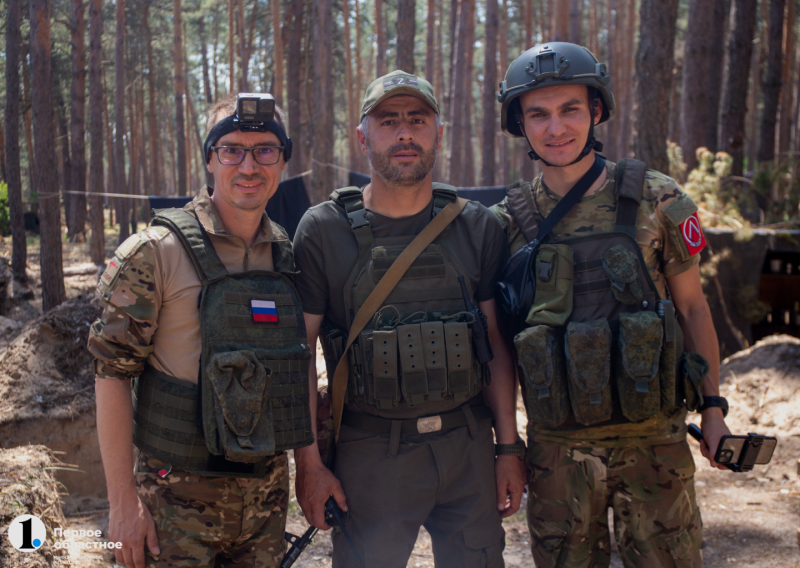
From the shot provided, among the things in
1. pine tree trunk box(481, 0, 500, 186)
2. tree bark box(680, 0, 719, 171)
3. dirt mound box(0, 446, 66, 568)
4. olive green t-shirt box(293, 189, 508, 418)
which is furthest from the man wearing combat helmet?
pine tree trunk box(481, 0, 500, 186)

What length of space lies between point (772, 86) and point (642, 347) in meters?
12.8

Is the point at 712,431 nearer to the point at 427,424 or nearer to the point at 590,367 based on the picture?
the point at 590,367

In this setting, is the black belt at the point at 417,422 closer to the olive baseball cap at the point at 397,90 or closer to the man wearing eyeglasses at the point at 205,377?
the man wearing eyeglasses at the point at 205,377

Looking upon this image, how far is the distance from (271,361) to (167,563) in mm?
764

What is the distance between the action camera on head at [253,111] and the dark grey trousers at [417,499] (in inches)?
49.9

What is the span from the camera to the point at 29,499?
2938 mm

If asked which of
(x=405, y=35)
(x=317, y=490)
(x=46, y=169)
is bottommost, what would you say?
(x=317, y=490)

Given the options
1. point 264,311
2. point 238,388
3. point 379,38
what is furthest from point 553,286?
point 379,38

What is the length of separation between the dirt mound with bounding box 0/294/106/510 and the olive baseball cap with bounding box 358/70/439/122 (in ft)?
12.0

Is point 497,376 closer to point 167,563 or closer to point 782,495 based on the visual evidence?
point 167,563

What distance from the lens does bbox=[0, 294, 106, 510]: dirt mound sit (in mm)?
4633

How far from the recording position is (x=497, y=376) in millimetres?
2531

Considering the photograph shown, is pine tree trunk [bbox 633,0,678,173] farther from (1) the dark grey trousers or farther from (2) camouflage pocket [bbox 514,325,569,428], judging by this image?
(1) the dark grey trousers

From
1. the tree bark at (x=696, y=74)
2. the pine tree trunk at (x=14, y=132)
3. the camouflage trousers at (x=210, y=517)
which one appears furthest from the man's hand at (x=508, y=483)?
the pine tree trunk at (x=14, y=132)
